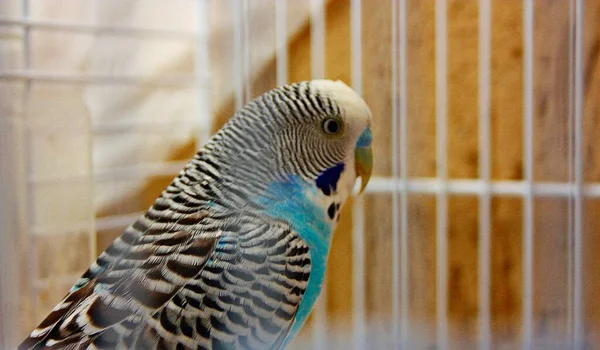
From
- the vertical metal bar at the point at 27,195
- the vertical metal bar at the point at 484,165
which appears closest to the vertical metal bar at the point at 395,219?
the vertical metal bar at the point at 484,165

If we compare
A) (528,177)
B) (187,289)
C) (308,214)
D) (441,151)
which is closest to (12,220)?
(187,289)

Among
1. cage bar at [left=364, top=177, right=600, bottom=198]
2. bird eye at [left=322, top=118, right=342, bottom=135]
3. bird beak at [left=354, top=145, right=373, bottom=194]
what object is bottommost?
cage bar at [left=364, top=177, right=600, bottom=198]

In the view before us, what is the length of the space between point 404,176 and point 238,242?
0.52 ft

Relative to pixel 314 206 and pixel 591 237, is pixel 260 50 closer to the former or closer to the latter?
pixel 314 206

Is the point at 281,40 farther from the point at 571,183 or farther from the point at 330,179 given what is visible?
the point at 571,183

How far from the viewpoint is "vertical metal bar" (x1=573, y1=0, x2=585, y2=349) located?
1.66 ft

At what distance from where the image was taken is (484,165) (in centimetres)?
58

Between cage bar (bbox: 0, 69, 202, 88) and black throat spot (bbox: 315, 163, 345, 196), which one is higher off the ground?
cage bar (bbox: 0, 69, 202, 88)

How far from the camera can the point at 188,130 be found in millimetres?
485

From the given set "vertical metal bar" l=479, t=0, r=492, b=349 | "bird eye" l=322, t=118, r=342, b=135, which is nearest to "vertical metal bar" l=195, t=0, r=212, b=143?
"bird eye" l=322, t=118, r=342, b=135

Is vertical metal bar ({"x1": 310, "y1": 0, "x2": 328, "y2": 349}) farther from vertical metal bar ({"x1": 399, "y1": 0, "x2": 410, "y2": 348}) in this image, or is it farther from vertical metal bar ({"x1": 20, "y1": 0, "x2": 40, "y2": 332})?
vertical metal bar ({"x1": 20, "y1": 0, "x2": 40, "y2": 332})

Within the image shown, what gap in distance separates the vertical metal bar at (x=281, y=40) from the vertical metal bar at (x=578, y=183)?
0.27 meters

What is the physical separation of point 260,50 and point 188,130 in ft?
0.31

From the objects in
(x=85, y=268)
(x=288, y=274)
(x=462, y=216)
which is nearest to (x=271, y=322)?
(x=288, y=274)
